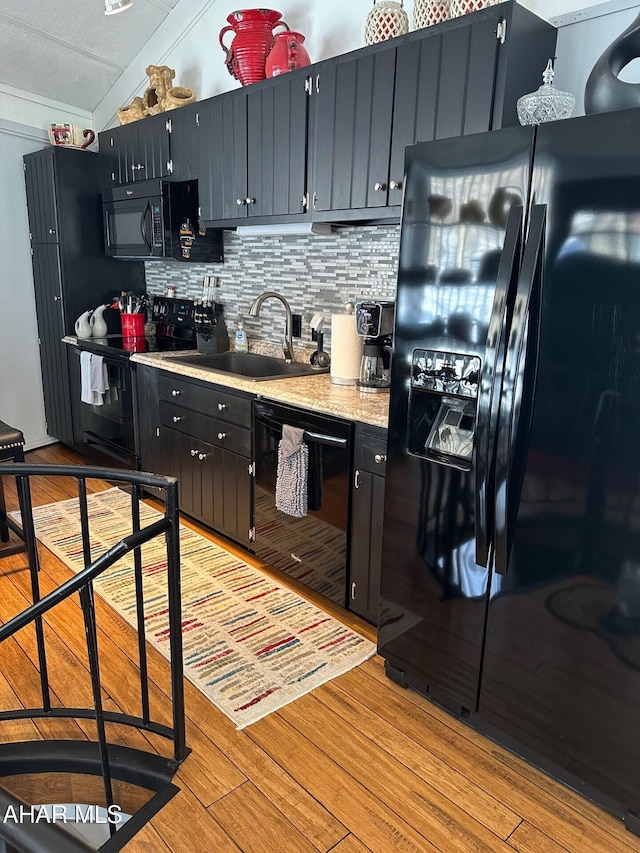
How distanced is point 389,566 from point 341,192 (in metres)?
1.61

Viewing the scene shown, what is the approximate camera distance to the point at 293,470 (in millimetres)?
2582

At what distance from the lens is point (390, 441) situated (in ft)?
6.55

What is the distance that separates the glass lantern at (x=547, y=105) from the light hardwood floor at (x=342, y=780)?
1.90m

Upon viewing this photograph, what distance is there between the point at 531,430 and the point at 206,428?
1921 millimetres

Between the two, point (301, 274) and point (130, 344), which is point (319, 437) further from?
point (130, 344)

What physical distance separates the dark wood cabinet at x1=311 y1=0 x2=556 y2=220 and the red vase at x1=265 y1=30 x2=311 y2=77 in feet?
1.03

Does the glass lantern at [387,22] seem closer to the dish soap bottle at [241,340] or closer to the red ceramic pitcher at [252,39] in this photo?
the red ceramic pitcher at [252,39]

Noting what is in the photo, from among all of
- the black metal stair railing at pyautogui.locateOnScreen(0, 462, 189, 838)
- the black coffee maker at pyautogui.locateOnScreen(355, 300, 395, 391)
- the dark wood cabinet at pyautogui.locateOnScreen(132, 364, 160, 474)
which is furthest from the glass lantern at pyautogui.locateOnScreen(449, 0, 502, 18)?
the dark wood cabinet at pyautogui.locateOnScreen(132, 364, 160, 474)

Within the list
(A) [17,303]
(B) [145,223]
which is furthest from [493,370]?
(A) [17,303]

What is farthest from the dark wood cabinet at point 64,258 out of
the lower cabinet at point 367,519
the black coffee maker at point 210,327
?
the lower cabinet at point 367,519

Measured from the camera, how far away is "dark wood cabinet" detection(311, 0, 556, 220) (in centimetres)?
205

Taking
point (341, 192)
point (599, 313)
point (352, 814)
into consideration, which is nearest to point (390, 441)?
point (599, 313)

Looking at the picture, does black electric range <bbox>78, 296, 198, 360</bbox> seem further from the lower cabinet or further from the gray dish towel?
the lower cabinet

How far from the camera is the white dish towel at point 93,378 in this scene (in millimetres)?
3957
